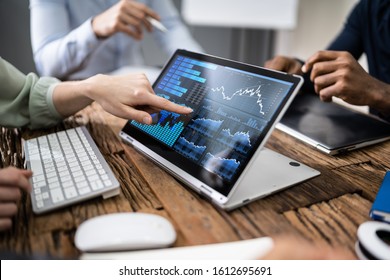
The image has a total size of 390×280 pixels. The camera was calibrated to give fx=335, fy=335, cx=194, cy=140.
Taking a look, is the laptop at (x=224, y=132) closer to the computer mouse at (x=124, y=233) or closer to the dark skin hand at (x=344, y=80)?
the computer mouse at (x=124, y=233)

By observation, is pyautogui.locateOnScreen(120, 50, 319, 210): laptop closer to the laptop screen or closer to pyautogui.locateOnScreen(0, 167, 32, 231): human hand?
the laptop screen

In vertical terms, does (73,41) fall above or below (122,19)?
below

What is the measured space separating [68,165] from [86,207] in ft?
0.37

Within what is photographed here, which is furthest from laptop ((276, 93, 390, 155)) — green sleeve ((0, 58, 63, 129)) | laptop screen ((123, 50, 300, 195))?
green sleeve ((0, 58, 63, 129))

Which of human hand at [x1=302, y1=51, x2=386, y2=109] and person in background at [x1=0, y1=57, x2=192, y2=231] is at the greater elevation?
human hand at [x1=302, y1=51, x2=386, y2=109]

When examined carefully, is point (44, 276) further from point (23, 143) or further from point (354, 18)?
point (354, 18)


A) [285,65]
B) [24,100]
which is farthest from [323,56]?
[24,100]

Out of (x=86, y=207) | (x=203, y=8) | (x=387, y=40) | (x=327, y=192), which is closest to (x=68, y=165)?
(x=86, y=207)

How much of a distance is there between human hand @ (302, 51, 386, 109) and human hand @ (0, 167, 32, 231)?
0.59m

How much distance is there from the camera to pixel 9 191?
43 centimetres

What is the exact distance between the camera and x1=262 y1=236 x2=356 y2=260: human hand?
385mm

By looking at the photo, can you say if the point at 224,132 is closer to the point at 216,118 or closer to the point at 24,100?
the point at 216,118

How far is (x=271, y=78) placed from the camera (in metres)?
0.52

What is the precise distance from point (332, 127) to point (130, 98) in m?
0.44
